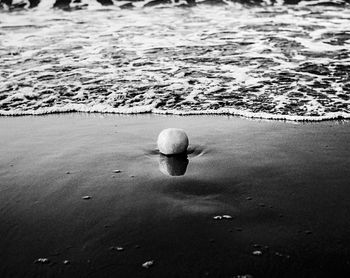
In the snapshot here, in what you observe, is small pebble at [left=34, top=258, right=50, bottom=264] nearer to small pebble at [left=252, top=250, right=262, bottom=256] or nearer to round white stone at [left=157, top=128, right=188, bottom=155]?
small pebble at [left=252, top=250, right=262, bottom=256]

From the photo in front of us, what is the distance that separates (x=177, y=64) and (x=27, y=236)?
630cm

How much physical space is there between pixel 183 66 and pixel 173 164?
4850 mm

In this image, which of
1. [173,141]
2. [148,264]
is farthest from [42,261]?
[173,141]

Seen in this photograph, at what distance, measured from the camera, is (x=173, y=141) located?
3.75 metres

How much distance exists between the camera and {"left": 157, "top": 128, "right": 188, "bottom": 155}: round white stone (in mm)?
3750

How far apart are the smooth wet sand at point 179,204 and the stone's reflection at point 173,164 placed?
0.02 m

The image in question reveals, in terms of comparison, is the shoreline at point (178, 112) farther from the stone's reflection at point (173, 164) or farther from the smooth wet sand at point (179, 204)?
the stone's reflection at point (173, 164)

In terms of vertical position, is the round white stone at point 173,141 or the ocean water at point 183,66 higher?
the round white stone at point 173,141


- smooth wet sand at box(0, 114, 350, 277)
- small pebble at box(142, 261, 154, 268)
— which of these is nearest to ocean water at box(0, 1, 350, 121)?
smooth wet sand at box(0, 114, 350, 277)

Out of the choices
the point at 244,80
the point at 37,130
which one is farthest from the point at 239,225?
the point at 244,80

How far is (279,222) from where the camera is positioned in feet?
8.75

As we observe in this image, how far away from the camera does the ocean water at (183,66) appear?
19.0 feet

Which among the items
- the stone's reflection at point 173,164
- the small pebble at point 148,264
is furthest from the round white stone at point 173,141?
the small pebble at point 148,264

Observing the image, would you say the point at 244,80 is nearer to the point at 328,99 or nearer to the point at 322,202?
the point at 328,99
